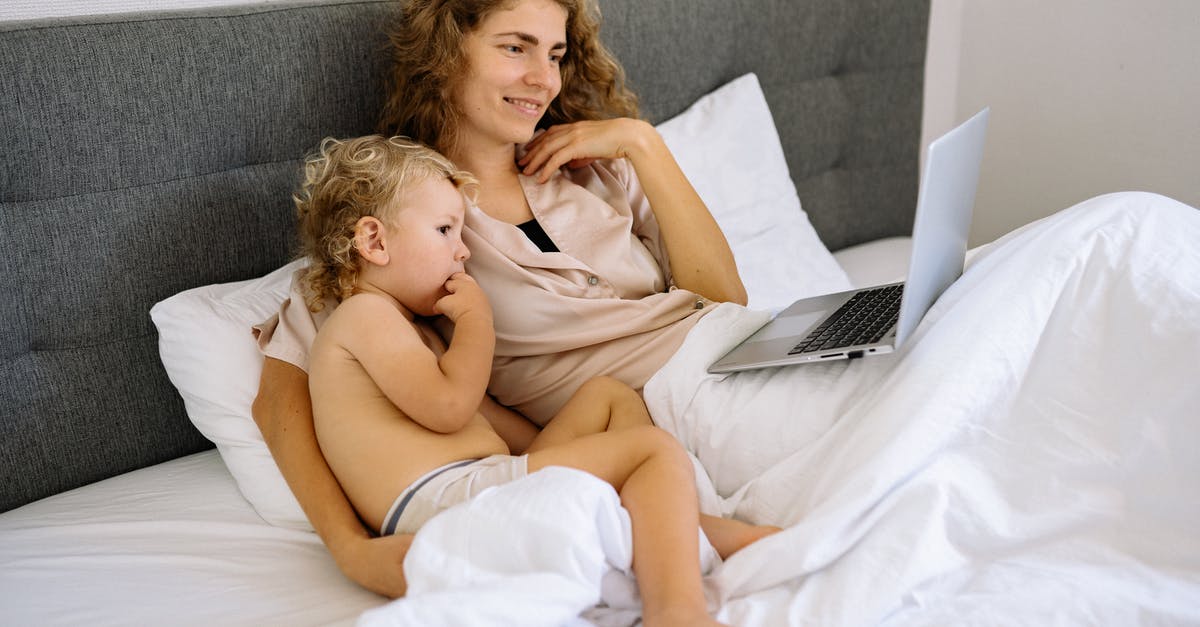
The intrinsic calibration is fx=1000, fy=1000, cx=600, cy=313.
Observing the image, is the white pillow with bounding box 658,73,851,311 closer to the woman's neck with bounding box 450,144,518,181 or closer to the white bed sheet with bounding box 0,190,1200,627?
the woman's neck with bounding box 450,144,518,181

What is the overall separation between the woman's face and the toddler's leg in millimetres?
432

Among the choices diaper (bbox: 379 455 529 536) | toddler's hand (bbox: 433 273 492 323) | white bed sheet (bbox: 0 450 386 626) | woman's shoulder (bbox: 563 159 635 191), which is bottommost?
white bed sheet (bbox: 0 450 386 626)

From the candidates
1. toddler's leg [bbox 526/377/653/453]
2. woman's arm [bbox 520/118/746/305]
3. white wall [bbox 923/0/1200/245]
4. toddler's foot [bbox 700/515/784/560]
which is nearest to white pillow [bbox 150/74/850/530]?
woman's arm [bbox 520/118/746/305]

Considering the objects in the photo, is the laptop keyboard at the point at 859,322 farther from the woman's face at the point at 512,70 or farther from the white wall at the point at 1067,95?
the white wall at the point at 1067,95

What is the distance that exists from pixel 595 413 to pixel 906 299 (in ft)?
1.44

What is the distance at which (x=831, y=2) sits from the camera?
7.78ft

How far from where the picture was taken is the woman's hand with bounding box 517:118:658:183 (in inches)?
63.7

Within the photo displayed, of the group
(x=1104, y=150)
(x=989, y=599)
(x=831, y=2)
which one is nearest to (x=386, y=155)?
(x=989, y=599)

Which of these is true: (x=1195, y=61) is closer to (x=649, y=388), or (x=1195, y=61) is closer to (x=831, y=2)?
(x=831, y=2)

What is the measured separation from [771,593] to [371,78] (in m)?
1.04

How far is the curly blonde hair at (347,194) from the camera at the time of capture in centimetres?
136

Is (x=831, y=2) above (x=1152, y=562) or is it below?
above

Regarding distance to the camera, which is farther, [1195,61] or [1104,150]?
[1104,150]

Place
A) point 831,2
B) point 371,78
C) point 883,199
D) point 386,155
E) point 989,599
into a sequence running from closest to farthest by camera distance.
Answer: point 989,599, point 386,155, point 371,78, point 831,2, point 883,199
